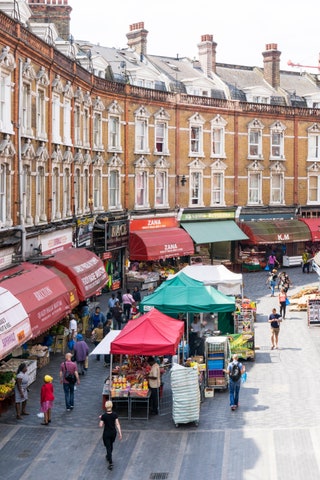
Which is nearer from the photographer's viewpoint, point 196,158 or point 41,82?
point 41,82

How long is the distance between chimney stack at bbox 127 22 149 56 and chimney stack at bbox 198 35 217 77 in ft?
13.4

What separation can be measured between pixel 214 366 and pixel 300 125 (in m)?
33.8

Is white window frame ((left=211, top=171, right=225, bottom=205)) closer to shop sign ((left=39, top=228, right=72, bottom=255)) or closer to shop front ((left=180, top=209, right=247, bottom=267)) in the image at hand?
shop front ((left=180, top=209, right=247, bottom=267))

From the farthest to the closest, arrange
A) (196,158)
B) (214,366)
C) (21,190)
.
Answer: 1. (196,158)
2. (21,190)
3. (214,366)

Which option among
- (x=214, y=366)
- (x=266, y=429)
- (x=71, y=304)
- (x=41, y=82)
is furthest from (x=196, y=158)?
(x=266, y=429)

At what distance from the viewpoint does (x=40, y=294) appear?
24.5m

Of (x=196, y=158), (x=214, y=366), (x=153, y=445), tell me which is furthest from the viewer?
(x=196, y=158)

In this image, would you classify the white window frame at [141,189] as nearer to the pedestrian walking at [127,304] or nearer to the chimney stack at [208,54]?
the chimney stack at [208,54]

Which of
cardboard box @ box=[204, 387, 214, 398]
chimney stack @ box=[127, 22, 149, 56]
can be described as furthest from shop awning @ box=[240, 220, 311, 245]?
cardboard box @ box=[204, 387, 214, 398]

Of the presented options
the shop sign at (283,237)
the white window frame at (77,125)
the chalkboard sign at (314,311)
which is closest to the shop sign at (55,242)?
the white window frame at (77,125)

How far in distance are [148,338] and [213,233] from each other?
94.1 feet

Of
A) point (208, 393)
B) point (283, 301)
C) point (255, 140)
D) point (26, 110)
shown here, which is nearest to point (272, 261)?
point (255, 140)

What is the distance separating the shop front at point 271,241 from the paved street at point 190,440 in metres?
26.0

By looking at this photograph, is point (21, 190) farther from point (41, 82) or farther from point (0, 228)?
point (41, 82)
